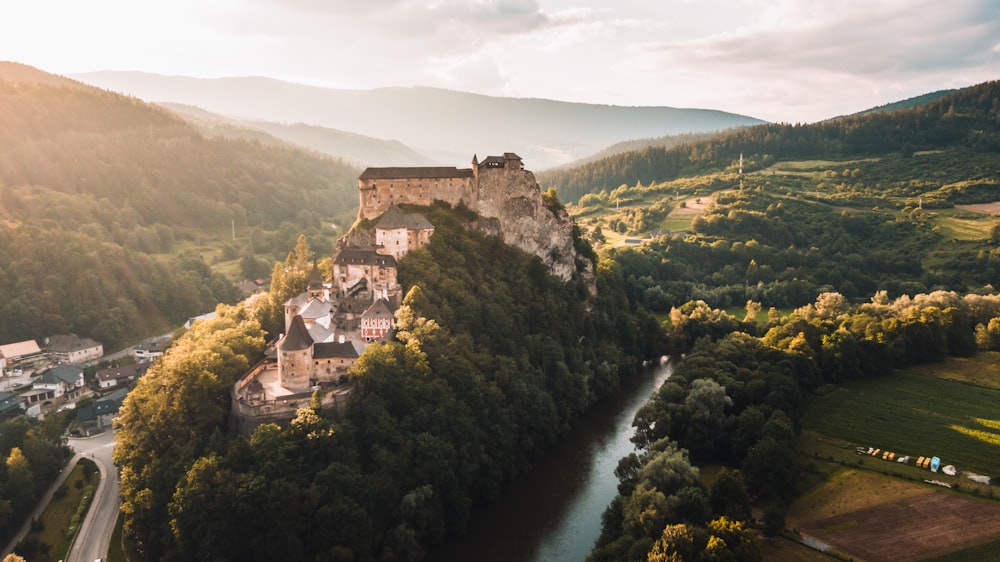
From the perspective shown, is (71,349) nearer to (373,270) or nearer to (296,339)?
(373,270)

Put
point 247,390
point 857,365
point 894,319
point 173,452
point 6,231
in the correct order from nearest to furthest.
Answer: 1. point 173,452
2. point 247,390
3. point 857,365
4. point 894,319
5. point 6,231

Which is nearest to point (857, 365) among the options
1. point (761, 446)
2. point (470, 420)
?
point (761, 446)

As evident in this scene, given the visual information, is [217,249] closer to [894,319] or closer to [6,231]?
[6,231]

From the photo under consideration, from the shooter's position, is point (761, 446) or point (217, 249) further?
point (217, 249)

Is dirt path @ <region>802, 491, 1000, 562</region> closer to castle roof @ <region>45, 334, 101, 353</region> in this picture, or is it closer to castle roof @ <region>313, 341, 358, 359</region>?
castle roof @ <region>313, 341, 358, 359</region>

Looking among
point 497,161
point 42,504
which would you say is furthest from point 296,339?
point 497,161

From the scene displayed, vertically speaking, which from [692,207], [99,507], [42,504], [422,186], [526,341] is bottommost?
[42,504]
